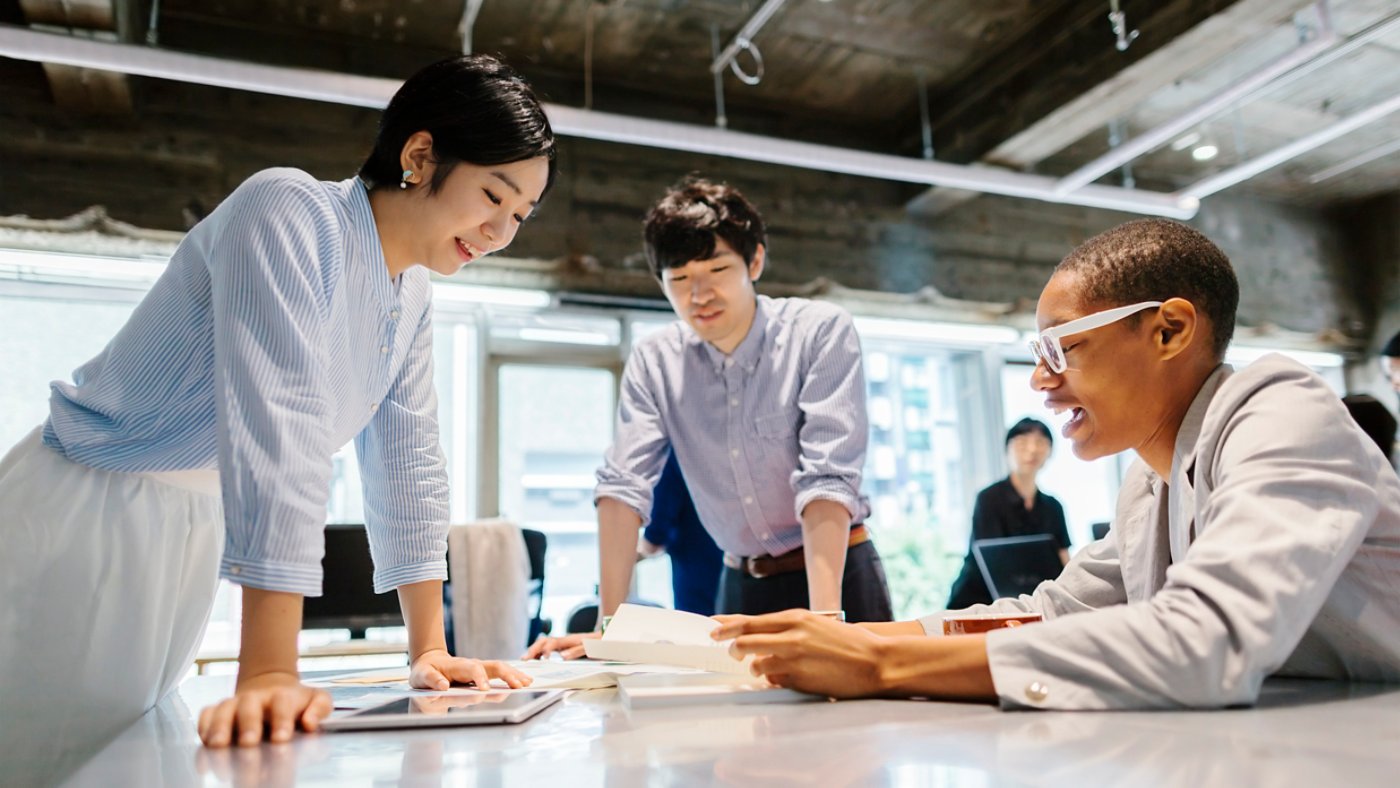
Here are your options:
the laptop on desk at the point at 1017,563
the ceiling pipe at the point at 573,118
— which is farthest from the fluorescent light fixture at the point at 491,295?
the laptop on desk at the point at 1017,563

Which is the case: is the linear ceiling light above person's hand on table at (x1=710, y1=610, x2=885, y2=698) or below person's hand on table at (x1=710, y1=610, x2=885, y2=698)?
above

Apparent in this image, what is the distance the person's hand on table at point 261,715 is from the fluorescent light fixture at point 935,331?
5895 millimetres

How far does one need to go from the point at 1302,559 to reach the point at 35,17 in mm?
5150

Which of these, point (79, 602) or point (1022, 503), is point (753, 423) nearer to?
point (79, 602)

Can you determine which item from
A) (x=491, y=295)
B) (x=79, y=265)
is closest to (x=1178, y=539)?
(x=491, y=295)

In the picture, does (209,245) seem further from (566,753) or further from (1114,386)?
(1114,386)

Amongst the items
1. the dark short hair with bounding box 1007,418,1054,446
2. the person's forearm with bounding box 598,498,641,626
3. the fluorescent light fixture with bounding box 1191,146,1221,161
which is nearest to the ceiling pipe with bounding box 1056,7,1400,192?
the fluorescent light fixture with bounding box 1191,146,1221,161

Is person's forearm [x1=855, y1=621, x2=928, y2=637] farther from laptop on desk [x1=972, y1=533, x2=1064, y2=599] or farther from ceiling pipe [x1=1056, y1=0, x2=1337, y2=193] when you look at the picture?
ceiling pipe [x1=1056, y1=0, x2=1337, y2=193]

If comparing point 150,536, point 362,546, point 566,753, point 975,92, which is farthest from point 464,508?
point 566,753

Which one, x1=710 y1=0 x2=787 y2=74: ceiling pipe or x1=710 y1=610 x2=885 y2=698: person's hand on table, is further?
x1=710 y1=0 x2=787 y2=74: ceiling pipe

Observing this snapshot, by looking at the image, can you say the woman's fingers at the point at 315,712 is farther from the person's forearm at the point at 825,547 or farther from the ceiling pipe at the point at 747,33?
the ceiling pipe at the point at 747,33

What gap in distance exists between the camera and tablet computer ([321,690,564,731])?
0.75m

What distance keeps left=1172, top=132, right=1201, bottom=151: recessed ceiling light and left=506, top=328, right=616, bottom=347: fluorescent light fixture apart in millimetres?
3895

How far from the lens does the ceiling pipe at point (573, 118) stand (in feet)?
12.8
